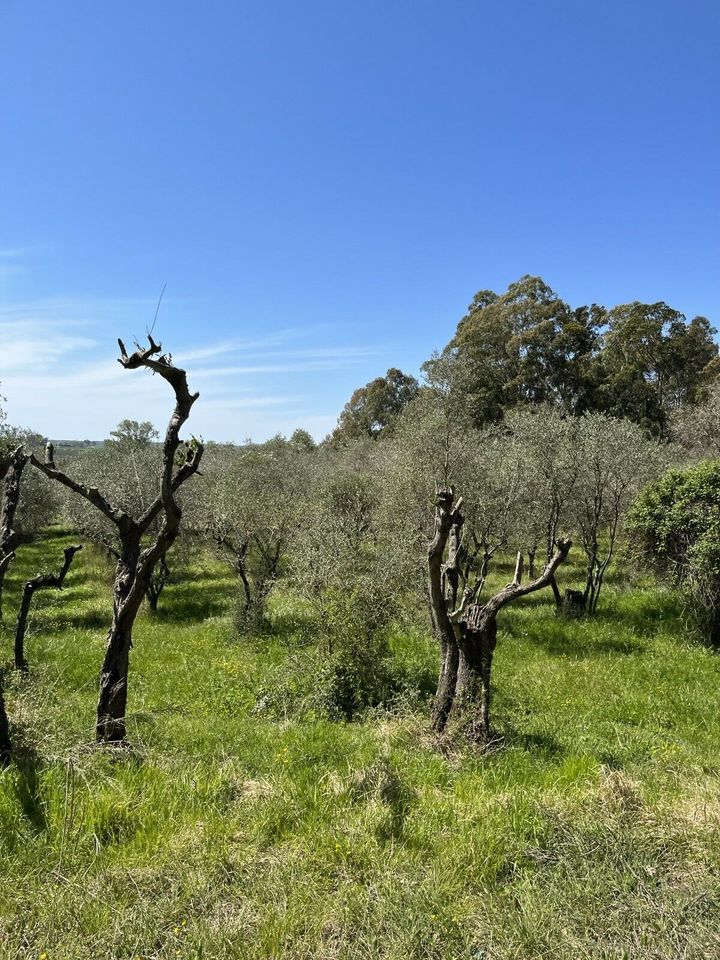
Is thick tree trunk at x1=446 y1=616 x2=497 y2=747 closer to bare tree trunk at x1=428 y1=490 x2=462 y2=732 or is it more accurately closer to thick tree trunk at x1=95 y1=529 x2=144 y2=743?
bare tree trunk at x1=428 y1=490 x2=462 y2=732

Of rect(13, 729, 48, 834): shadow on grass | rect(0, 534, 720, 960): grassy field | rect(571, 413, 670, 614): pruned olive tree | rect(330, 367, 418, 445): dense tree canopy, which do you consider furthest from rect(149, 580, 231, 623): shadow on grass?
rect(330, 367, 418, 445): dense tree canopy

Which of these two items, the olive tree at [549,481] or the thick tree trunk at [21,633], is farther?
the olive tree at [549,481]

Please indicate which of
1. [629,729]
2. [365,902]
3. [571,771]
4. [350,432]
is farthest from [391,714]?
[350,432]

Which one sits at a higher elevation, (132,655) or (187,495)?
(187,495)

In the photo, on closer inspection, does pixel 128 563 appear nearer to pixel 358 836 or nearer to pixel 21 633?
pixel 358 836

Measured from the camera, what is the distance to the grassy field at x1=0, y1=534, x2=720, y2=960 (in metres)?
4.45

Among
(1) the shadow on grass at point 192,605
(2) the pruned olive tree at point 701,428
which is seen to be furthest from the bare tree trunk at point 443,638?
(2) the pruned olive tree at point 701,428

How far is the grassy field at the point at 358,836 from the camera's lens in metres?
4.45

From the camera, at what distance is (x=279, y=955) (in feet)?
14.2

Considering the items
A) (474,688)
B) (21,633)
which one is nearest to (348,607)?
(474,688)

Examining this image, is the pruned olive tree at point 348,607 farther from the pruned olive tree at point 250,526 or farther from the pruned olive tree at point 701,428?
the pruned olive tree at point 701,428

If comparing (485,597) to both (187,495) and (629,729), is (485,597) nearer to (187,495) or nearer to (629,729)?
(629,729)

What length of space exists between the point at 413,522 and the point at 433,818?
13.6 meters

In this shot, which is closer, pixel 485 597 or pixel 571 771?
pixel 571 771
